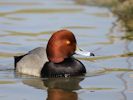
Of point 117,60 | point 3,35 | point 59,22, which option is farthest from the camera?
point 59,22

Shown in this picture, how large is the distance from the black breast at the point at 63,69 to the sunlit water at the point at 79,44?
13 cm

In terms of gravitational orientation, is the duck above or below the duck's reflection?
→ above

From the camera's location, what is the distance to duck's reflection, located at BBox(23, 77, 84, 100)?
8.76 meters

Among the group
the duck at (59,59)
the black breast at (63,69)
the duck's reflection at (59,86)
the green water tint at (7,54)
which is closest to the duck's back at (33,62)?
the duck at (59,59)

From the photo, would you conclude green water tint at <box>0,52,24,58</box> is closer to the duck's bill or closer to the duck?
the duck

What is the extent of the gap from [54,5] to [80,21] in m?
2.72

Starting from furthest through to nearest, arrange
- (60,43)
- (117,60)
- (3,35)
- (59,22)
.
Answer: (59,22) < (3,35) < (117,60) < (60,43)

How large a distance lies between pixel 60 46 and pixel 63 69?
1.19 ft

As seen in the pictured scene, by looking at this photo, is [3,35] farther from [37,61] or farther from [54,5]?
[54,5]

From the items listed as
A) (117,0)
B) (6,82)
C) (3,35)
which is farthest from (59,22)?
(6,82)

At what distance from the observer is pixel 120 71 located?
10.4m

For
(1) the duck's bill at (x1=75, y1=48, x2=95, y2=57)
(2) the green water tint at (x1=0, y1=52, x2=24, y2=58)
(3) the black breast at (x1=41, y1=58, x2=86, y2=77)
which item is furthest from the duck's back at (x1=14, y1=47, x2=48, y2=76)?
(2) the green water tint at (x1=0, y1=52, x2=24, y2=58)

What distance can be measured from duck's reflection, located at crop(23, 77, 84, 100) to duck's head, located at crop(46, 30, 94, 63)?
1.30 ft

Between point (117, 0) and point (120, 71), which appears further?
point (117, 0)
